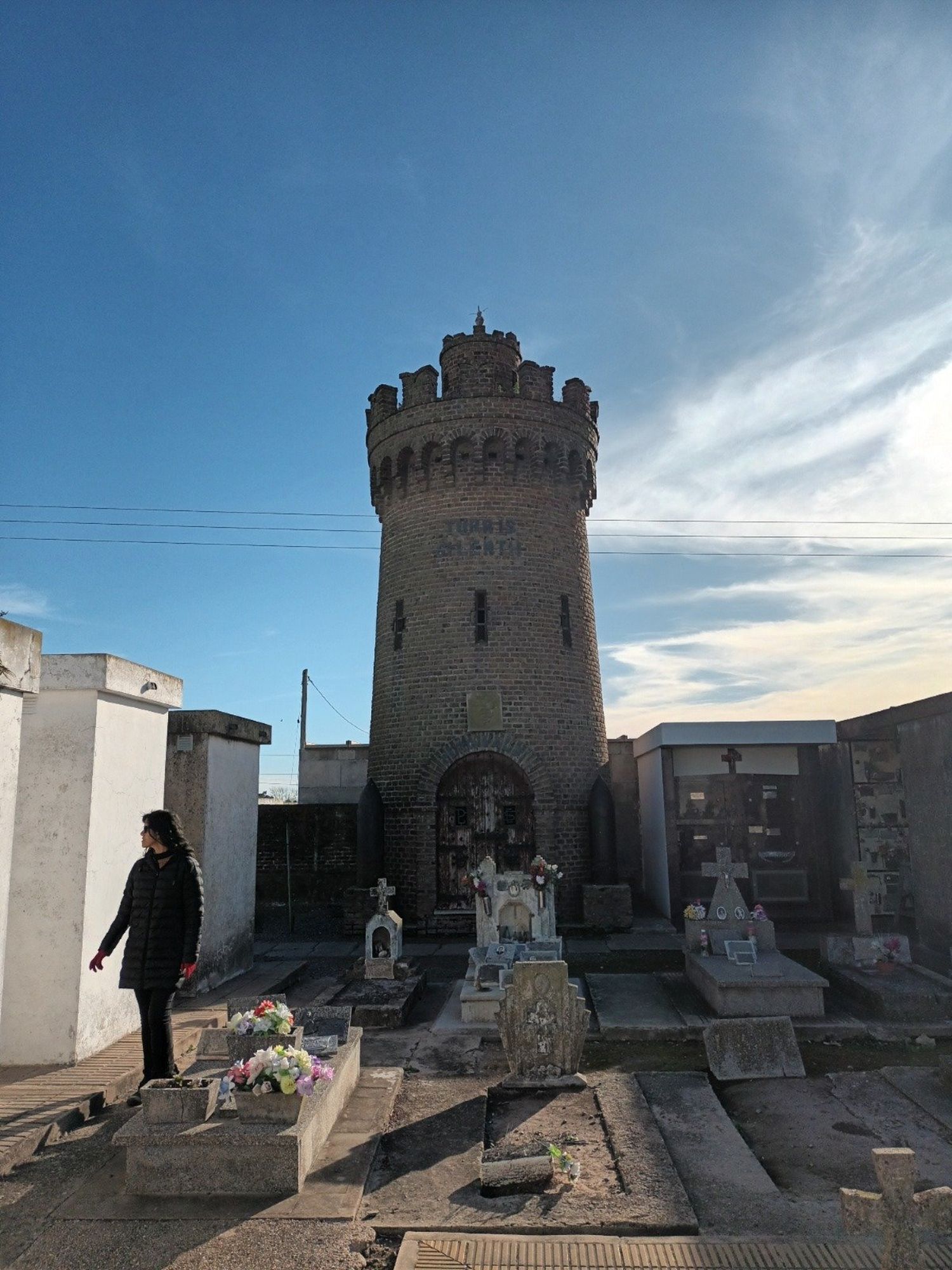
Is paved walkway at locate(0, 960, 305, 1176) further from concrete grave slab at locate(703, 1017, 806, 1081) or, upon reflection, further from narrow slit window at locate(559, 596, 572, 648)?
narrow slit window at locate(559, 596, 572, 648)

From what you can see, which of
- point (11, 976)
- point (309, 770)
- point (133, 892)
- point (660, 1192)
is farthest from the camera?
point (309, 770)

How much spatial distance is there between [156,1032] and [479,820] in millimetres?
10880

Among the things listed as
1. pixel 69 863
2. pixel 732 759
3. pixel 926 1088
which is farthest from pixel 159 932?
pixel 732 759

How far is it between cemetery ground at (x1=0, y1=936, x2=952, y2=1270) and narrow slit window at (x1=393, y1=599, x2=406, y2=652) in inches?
398

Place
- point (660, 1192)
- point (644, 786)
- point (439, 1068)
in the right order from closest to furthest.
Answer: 1. point (660, 1192)
2. point (439, 1068)
3. point (644, 786)

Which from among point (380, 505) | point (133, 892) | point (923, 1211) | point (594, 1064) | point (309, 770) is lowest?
point (594, 1064)

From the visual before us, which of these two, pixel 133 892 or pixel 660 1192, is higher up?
pixel 133 892

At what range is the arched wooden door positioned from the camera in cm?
1677

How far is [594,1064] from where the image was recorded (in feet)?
27.2

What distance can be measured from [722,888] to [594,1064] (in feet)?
15.2

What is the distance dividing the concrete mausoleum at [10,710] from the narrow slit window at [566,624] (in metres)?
13.0

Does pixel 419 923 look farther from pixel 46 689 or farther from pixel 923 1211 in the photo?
pixel 923 1211

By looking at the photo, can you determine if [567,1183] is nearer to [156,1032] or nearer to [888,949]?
[156,1032]

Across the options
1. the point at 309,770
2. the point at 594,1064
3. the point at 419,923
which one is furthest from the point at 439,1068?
the point at 309,770
